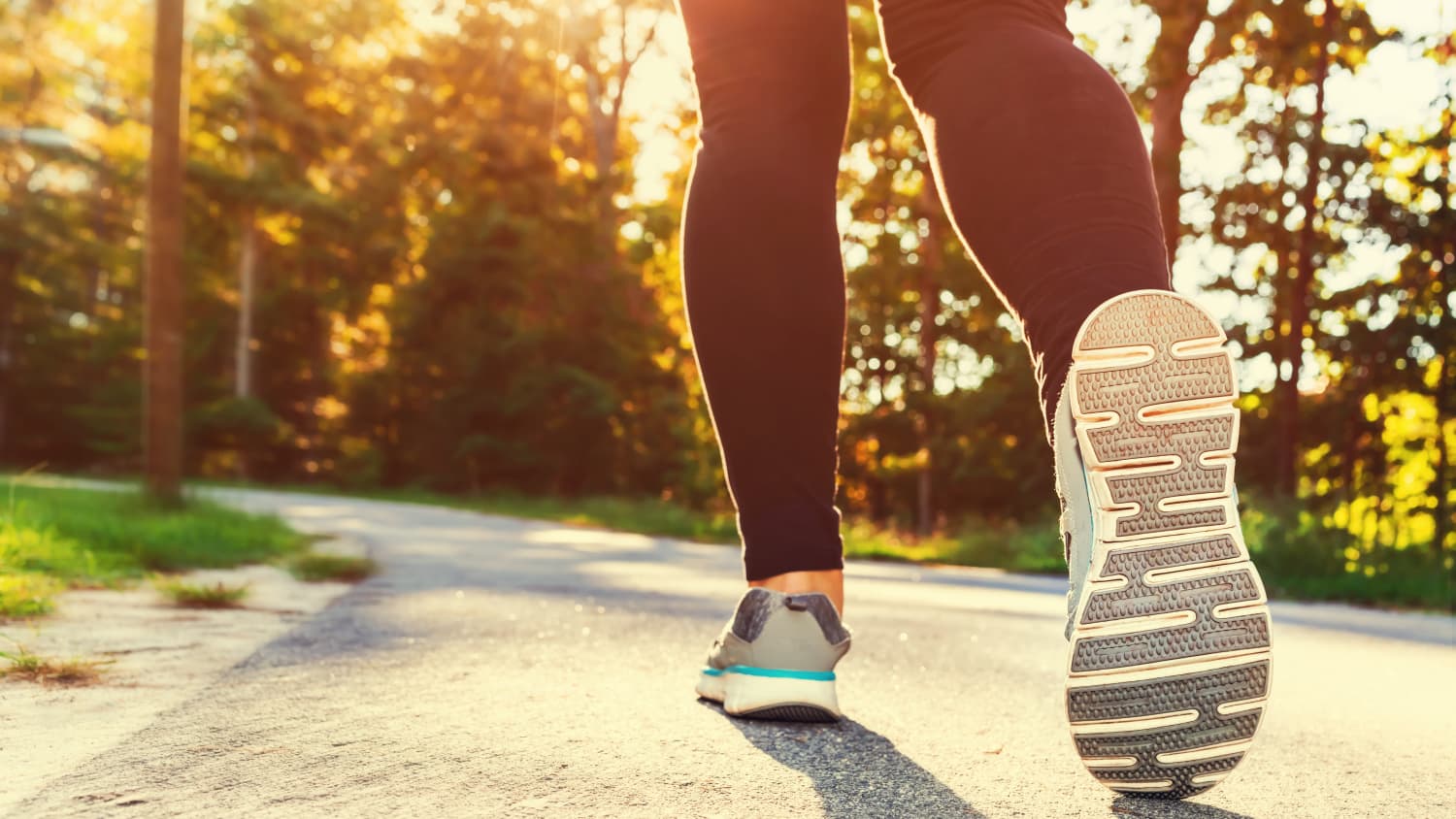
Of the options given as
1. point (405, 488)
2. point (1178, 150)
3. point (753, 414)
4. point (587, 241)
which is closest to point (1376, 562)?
point (753, 414)

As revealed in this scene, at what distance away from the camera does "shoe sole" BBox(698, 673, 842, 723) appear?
59.9 inches

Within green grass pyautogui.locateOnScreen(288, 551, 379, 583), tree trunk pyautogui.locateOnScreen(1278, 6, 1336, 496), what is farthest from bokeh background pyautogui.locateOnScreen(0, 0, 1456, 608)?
green grass pyautogui.locateOnScreen(288, 551, 379, 583)

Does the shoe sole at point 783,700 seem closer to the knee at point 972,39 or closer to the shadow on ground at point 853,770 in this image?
the shadow on ground at point 853,770

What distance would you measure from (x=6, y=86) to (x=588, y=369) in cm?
1879

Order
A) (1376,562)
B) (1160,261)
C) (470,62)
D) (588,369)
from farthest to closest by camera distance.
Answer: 1. (588,369)
2. (470,62)
3. (1376,562)
4. (1160,261)

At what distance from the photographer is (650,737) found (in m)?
1.42

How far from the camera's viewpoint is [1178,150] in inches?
586

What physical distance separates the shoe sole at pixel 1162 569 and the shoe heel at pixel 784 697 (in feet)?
1.50

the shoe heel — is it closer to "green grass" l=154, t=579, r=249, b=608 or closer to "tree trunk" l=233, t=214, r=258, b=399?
"green grass" l=154, t=579, r=249, b=608

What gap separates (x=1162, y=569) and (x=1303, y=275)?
43.6 feet

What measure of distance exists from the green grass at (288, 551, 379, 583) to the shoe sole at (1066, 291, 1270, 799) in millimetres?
3024

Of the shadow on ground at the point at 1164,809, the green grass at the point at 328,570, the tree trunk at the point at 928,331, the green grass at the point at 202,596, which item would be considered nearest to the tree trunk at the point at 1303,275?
the tree trunk at the point at 928,331

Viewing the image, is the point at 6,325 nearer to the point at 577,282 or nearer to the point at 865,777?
the point at 577,282

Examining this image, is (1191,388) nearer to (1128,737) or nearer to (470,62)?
(1128,737)
